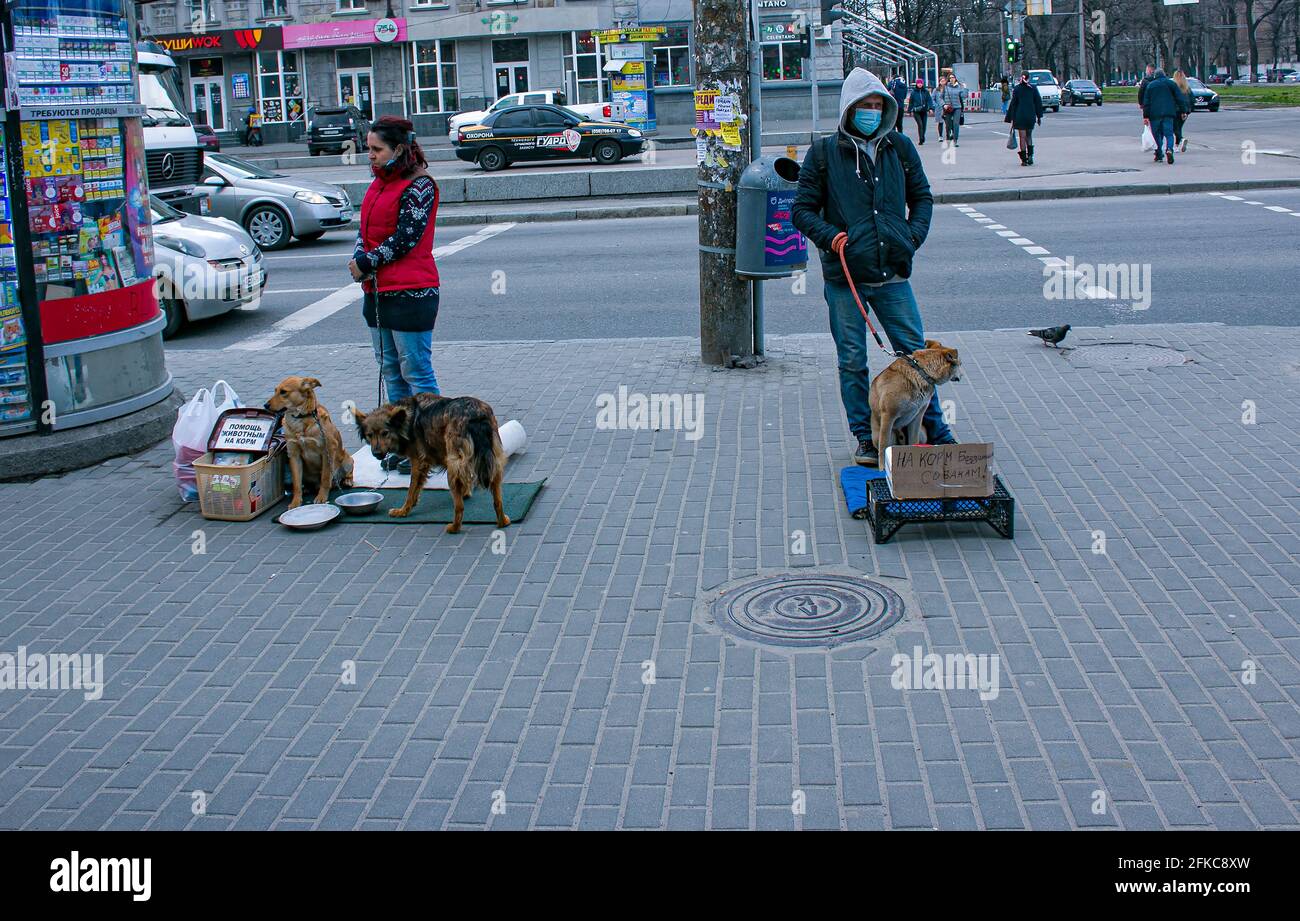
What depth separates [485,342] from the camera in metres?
11.7

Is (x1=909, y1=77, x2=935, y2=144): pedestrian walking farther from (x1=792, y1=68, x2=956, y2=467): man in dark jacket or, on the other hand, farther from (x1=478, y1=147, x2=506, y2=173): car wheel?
(x1=792, y1=68, x2=956, y2=467): man in dark jacket

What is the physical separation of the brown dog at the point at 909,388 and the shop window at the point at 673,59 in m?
43.4

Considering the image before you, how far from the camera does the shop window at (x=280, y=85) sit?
2319 inches

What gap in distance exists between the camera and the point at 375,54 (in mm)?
57688

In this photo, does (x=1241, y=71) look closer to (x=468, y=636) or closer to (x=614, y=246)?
(x=614, y=246)

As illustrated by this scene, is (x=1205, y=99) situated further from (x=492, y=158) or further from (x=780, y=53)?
(x=492, y=158)

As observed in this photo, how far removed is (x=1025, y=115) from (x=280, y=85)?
4337 cm

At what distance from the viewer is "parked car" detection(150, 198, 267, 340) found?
13.0m

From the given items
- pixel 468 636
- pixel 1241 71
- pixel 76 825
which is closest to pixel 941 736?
pixel 468 636

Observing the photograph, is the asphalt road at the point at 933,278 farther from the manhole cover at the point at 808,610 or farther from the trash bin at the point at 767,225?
the manhole cover at the point at 808,610

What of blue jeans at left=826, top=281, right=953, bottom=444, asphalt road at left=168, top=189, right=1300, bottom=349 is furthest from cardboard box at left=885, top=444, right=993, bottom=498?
asphalt road at left=168, top=189, right=1300, bottom=349

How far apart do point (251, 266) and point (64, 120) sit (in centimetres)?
601

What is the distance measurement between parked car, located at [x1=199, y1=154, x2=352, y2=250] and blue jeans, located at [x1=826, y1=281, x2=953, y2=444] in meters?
13.8

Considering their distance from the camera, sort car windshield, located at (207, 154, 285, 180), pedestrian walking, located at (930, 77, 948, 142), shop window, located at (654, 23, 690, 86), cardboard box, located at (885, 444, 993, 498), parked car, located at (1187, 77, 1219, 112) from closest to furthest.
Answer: cardboard box, located at (885, 444, 993, 498)
car windshield, located at (207, 154, 285, 180)
pedestrian walking, located at (930, 77, 948, 142)
shop window, located at (654, 23, 690, 86)
parked car, located at (1187, 77, 1219, 112)
